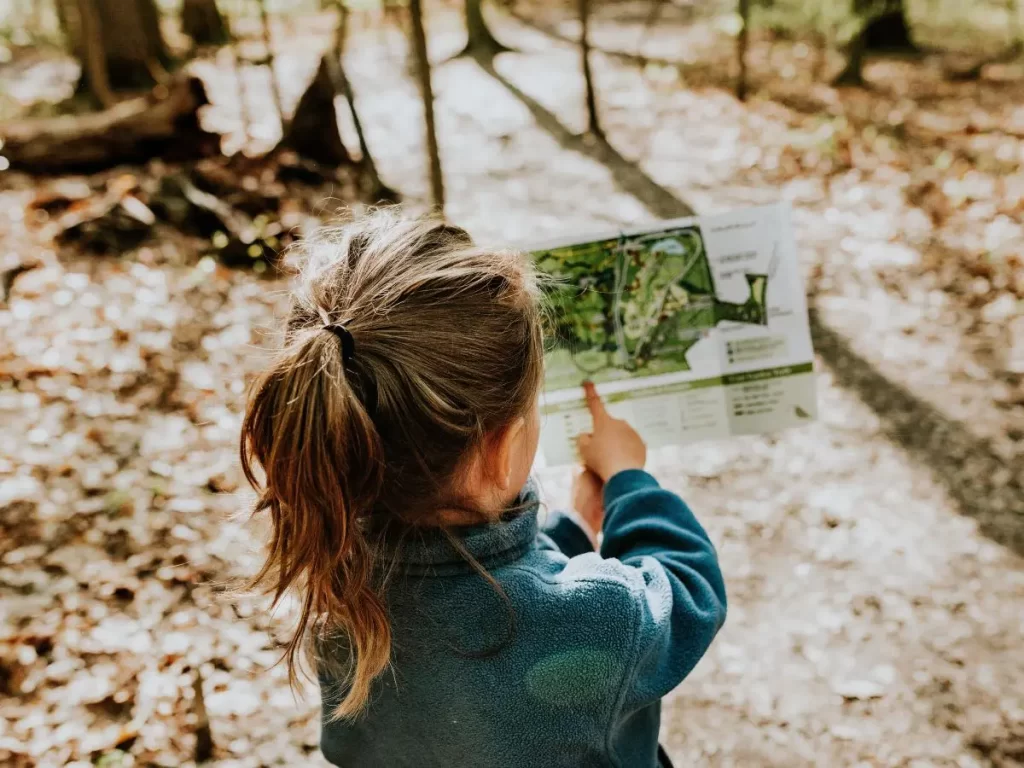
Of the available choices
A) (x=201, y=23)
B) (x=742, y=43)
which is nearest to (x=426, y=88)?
(x=742, y=43)

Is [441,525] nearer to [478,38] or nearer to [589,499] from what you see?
[589,499]

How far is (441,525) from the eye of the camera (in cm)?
114

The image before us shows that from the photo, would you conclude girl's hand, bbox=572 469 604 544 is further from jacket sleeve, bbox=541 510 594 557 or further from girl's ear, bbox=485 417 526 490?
girl's ear, bbox=485 417 526 490

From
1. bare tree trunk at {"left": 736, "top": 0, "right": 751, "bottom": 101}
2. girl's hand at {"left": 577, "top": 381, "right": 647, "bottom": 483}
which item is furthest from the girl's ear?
bare tree trunk at {"left": 736, "top": 0, "right": 751, "bottom": 101}

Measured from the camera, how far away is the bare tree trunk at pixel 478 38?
1214cm

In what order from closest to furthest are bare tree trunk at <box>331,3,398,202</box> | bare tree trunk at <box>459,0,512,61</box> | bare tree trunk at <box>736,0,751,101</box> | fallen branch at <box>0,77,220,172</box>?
1. bare tree trunk at <box>331,3,398,202</box>
2. fallen branch at <box>0,77,220,172</box>
3. bare tree trunk at <box>736,0,751,101</box>
4. bare tree trunk at <box>459,0,512,61</box>

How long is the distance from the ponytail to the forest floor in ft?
0.66

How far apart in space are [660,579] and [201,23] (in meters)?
16.2

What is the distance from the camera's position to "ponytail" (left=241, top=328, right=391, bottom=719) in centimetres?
104

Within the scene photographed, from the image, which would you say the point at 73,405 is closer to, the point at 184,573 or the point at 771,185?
the point at 184,573

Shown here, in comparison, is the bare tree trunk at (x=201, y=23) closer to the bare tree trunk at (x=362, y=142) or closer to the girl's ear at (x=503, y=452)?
the bare tree trunk at (x=362, y=142)

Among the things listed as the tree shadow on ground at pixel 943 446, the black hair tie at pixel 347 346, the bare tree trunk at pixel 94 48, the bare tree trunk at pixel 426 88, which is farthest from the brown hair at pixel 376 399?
the bare tree trunk at pixel 94 48

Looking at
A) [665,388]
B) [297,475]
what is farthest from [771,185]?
[297,475]

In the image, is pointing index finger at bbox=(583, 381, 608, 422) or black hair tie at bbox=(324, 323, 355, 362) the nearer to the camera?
black hair tie at bbox=(324, 323, 355, 362)
